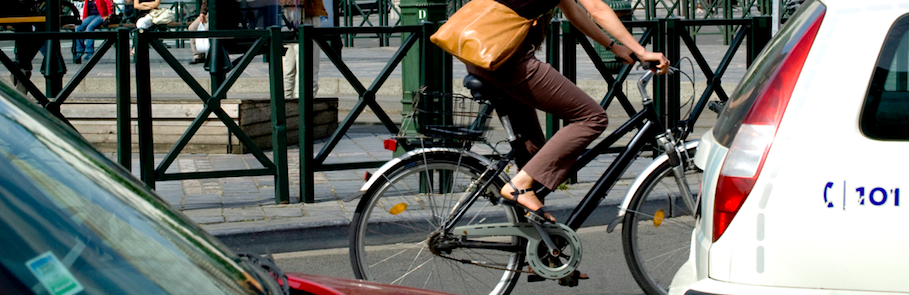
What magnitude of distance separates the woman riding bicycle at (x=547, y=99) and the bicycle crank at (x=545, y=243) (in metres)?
0.08

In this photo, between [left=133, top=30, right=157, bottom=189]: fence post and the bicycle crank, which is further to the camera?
[left=133, top=30, right=157, bottom=189]: fence post

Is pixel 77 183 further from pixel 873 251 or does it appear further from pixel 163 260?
pixel 873 251

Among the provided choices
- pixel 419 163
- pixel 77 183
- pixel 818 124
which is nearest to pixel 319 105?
pixel 419 163

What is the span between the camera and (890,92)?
240 centimetres

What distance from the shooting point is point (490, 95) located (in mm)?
3750

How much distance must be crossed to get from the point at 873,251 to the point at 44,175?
1938 mm

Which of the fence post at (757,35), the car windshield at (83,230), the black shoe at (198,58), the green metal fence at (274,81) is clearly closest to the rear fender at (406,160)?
the green metal fence at (274,81)

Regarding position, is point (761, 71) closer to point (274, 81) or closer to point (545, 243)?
point (545, 243)

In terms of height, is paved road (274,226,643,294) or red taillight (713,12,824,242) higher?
red taillight (713,12,824,242)

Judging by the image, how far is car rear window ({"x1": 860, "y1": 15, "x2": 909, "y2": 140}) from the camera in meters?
2.39

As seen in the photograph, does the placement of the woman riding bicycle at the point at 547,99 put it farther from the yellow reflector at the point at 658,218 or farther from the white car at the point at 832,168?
the white car at the point at 832,168

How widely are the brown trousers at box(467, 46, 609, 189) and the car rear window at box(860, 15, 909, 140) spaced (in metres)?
1.41

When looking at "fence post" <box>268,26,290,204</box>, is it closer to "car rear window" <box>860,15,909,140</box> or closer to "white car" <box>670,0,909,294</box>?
"white car" <box>670,0,909,294</box>

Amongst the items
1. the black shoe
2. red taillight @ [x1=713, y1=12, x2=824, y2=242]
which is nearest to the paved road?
red taillight @ [x1=713, y1=12, x2=824, y2=242]
